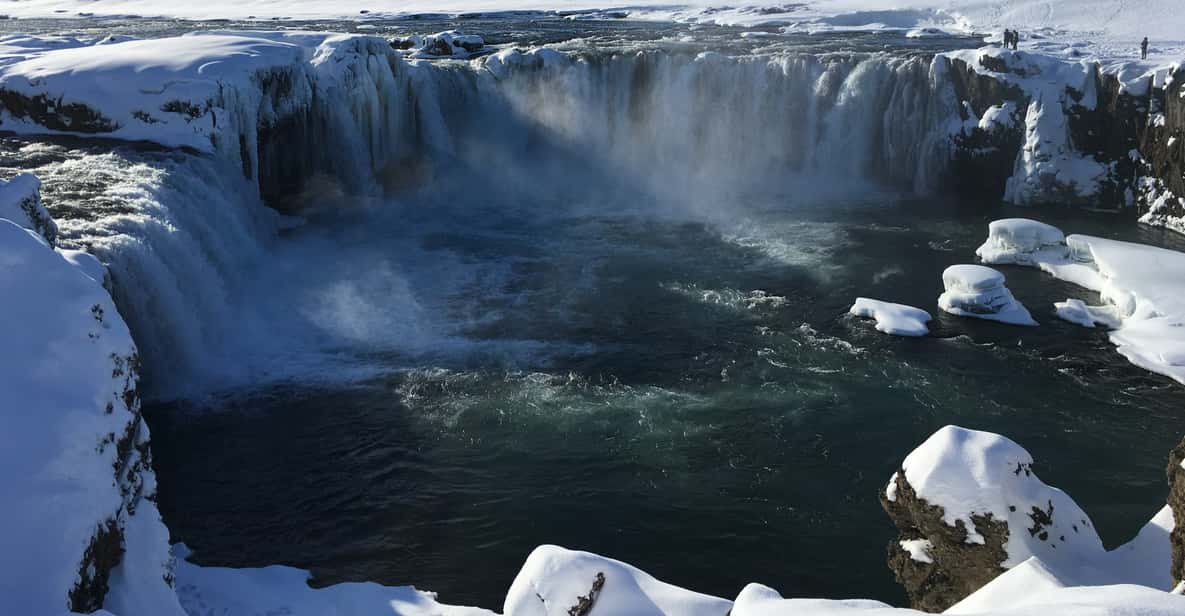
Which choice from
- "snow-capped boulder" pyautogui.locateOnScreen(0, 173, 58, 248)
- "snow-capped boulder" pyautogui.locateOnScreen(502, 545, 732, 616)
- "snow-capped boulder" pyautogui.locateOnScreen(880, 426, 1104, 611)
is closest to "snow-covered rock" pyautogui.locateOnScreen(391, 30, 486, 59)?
"snow-capped boulder" pyautogui.locateOnScreen(0, 173, 58, 248)

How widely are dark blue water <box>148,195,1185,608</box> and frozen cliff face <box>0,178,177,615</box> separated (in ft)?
14.0

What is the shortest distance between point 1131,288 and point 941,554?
1282 cm

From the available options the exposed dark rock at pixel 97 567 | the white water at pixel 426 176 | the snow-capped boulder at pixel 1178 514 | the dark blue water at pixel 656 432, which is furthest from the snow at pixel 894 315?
the exposed dark rock at pixel 97 567

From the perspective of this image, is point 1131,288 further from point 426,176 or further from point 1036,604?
point 426,176

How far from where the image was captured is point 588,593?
740 cm

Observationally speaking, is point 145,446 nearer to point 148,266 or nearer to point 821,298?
point 148,266

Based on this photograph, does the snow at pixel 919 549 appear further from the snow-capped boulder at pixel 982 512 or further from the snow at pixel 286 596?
the snow at pixel 286 596

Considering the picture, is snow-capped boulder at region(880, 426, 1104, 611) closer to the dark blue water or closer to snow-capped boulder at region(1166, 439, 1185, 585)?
snow-capped boulder at region(1166, 439, 1185, 585)

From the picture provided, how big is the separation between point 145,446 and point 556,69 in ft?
81.7

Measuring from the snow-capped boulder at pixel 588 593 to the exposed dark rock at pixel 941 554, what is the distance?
1876mm

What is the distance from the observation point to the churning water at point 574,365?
1237cm

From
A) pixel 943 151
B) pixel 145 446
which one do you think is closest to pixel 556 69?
Result: pixel 943 151

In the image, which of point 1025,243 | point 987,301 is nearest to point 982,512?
point 987,301

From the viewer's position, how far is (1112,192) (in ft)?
84.9
